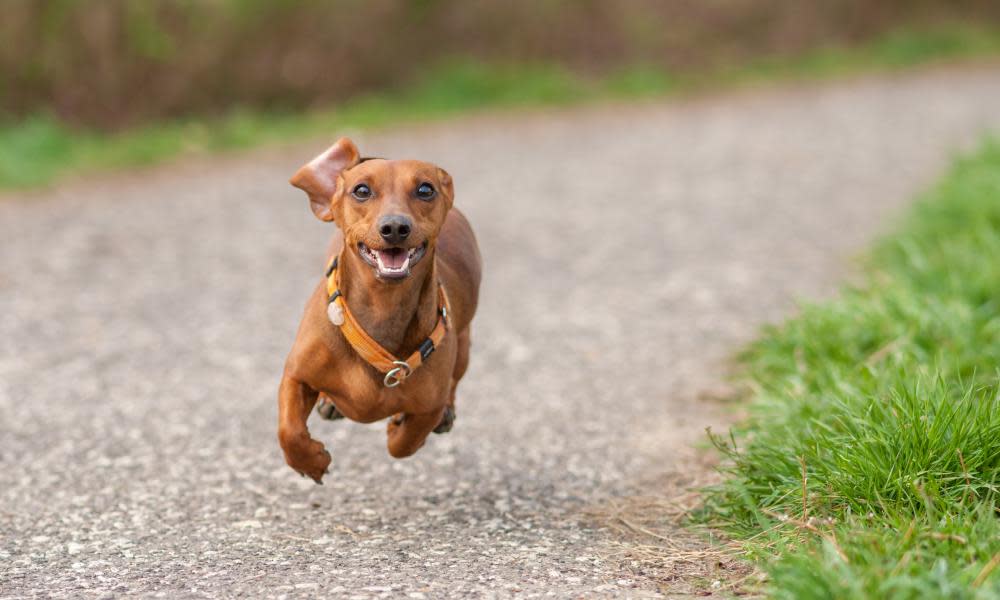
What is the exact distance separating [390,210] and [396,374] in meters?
0.46

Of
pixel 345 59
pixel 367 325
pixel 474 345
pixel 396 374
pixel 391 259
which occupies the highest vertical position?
pixel 345 59

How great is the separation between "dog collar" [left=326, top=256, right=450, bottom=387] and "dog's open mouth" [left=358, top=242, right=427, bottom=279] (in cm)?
20

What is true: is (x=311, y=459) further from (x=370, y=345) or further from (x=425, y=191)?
(x=425, y=191)

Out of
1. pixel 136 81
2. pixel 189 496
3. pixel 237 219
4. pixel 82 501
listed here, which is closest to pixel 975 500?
pixel 189 496

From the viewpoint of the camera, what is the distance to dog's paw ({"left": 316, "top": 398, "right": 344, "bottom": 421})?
12.6 ft

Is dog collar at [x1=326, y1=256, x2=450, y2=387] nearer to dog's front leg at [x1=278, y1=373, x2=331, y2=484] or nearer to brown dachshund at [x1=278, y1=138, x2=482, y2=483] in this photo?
brown dachshund at [x1=278, y1=138, x2=482, y2=483]

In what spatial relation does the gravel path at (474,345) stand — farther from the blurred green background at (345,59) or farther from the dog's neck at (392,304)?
the blurred green background at (345,59)

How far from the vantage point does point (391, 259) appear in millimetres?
3283

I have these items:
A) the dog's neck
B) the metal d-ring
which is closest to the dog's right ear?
the dog's neck

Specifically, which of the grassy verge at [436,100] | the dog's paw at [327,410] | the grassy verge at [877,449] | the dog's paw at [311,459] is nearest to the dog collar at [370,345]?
the dog's paw at [311,459]

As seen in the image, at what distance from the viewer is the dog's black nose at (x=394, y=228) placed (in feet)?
10.5

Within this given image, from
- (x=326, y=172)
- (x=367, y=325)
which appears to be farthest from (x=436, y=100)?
(x=367, y=325)

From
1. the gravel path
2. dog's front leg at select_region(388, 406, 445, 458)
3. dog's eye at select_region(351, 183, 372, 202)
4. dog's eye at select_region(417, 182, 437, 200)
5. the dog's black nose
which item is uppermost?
dog's eye at select_region(351, 183, 372, 202)

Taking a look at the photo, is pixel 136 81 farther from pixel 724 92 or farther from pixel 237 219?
pixel 724 92
